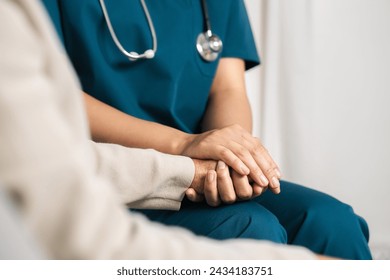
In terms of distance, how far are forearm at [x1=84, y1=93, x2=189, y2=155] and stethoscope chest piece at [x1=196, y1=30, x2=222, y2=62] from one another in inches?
7.3

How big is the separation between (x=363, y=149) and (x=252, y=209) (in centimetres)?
95

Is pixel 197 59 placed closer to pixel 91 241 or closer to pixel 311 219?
pixel 311 219

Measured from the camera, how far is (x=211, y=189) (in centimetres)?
77

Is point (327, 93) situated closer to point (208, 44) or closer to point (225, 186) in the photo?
point (208, 44)

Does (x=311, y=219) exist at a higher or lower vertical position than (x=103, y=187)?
lower

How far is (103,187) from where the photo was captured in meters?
0.32

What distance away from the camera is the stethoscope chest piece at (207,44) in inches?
39.4

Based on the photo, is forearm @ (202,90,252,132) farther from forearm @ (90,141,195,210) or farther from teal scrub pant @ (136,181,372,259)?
forearm @ (90,141,195,210)

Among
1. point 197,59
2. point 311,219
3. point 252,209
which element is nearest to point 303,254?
point 252,209

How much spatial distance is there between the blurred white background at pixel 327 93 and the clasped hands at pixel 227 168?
75 cm

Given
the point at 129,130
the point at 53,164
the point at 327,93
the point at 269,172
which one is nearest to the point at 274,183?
the point at 269,172

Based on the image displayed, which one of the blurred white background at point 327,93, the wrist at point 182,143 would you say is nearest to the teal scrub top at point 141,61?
the wrist at point 182,143

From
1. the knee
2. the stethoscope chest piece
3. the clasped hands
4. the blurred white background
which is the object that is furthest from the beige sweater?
the blurred white background

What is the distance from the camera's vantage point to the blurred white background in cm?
156
